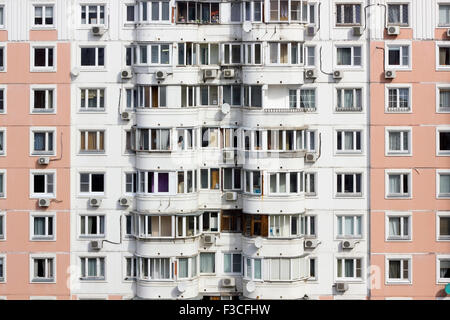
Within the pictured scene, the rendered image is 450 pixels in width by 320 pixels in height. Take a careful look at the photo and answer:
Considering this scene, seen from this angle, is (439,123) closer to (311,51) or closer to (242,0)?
(311,51)

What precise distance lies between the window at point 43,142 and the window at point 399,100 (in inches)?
283

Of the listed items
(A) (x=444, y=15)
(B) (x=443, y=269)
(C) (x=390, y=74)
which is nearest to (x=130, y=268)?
(B) (x=443, y=269)

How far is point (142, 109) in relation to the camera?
2044 centimetres

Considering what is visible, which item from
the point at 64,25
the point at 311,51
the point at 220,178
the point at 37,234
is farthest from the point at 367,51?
the point at 37,234

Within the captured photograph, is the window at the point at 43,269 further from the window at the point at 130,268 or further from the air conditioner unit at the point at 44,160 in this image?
the air conditioner unit at the point at 44,160

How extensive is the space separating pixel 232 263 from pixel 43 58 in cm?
595

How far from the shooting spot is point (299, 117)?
2039 centimetres

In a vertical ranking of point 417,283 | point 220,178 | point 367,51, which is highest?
point 367,51

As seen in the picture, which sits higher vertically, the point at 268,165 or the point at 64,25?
the point at 64,25

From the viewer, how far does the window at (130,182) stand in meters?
20.8

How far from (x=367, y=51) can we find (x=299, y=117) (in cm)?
204

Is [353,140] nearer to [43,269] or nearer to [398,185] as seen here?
[398,185]

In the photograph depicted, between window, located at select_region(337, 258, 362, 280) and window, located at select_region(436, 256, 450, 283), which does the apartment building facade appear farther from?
window, located at select_region(436, 256, 450, 283)

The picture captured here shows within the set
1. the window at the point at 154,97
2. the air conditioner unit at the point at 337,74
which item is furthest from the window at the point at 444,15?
the window at the point at 154,97
